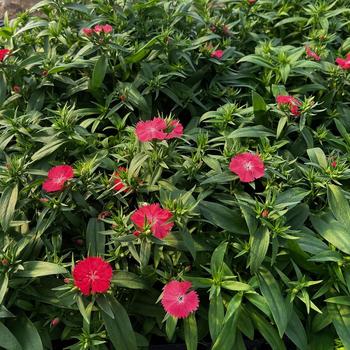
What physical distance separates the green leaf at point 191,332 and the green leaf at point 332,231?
550mm

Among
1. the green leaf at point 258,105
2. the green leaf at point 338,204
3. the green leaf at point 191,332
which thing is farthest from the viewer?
the green leaf at point 258,105

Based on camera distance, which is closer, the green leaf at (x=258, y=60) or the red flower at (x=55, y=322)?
the red flower at (x=55, y=322)

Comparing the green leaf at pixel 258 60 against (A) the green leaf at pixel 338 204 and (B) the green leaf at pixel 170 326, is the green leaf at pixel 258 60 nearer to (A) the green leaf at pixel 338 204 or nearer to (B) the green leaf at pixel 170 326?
(A) the green leaf at pixel 338 204

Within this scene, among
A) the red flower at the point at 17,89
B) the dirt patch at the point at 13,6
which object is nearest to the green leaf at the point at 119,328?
the red flower at the point at 17,89

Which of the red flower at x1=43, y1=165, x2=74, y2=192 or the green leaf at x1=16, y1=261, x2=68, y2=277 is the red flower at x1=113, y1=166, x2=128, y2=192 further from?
the green leaf at x1=16, y1=261, x2=68, y2=277

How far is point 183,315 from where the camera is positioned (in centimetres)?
142

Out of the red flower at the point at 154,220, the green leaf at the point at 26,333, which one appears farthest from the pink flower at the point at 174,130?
the green leaf at the point at 26,333

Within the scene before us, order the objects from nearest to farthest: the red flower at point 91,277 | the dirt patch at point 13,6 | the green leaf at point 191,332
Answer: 1. the red flower at point 91,277
2. the green leaf at point 191,332
3. the dirt patch at point 13,6

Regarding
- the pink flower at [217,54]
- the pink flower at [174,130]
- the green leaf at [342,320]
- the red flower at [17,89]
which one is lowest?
the green leaf at [342,320]

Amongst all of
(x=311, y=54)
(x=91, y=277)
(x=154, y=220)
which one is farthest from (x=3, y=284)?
(x=311, y=54)

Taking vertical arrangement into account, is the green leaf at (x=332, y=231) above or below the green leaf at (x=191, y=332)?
above

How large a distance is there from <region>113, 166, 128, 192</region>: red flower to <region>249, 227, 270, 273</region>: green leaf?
486 millimetres

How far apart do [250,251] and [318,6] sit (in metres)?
1.87

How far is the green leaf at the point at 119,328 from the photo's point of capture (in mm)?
1492
